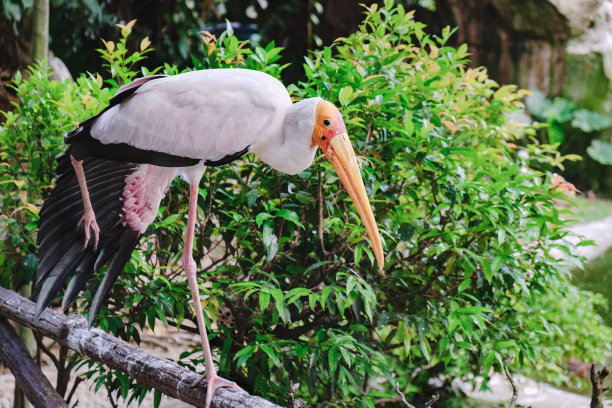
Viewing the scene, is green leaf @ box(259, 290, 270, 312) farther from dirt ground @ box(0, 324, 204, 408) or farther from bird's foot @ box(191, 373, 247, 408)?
dirt ground @ box(0, 324, 204, 408)

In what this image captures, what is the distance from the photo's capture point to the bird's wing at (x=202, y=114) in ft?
5.57

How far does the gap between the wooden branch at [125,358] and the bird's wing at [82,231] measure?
17 centimetres

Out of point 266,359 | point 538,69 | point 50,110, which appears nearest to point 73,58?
point 50,110

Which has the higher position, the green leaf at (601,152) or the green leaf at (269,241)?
the green leaf at (269,241)

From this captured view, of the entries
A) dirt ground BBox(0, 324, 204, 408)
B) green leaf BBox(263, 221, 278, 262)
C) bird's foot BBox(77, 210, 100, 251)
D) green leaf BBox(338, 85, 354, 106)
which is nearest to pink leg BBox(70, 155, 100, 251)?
bird's foot BBox(77, 210, 100, 251)

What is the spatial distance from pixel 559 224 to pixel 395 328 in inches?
29.4

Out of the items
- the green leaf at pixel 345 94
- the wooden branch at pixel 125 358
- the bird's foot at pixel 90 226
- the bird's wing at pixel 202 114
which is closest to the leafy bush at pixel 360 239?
the green leaf at pixel 345 94

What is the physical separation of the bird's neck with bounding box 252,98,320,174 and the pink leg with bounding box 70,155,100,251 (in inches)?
23.2

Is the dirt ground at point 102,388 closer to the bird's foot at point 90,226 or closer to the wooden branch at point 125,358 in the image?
the wooden branch at point 125,358

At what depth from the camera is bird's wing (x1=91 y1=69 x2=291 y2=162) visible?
Result: 1.70m

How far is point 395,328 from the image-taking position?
8.17 ft

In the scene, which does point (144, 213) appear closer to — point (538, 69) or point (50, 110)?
point (50, 110)

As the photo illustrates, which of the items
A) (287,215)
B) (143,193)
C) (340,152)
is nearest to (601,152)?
(287,215)

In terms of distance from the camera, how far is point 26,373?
2.45 meters
